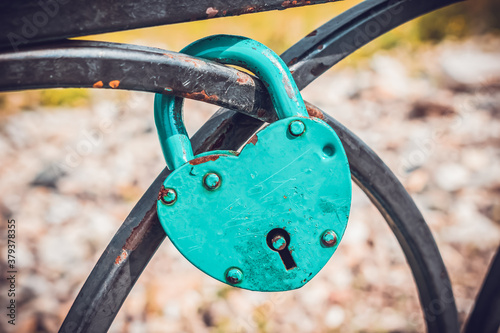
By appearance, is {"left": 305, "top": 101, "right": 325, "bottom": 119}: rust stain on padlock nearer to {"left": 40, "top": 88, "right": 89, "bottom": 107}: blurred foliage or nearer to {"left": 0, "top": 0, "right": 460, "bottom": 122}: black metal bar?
{"left": 0, "top": 0, "right": 460, "bottom": 122}: black metal bar


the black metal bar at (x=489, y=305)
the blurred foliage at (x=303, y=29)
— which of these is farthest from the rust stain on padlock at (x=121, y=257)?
the blurred foliage at (x=303, y=29)

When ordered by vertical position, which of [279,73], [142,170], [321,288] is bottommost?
[321,288]

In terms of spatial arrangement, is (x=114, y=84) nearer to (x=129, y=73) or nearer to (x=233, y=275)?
(x=129, y=73)

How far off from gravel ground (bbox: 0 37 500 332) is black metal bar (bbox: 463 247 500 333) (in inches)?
32.4

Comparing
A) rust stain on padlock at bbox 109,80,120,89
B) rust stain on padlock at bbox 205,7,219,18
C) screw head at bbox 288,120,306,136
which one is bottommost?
screw head at bbox 288,120,306,136

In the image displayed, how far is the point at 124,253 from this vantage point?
1.30ft

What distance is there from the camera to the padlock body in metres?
0.36

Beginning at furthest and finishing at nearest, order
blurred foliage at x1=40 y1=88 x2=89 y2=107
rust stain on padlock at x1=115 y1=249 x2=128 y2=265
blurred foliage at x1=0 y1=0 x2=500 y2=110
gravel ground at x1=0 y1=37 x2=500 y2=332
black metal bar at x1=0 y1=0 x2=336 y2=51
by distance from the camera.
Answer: blurred foliage at x1=0 y1=0 x2=500 y2=110, blurred foliage at x1=40 y1=88 x2=89 y2=107, gravel ground at x1=0 y1=37 x2=500 y2=332, rust stain on padlock at x1=115 y1=249 x2=128 y2=265, black metal bar at x1=0 y1=0 x2=336 y2=51

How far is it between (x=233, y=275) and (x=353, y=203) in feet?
5.23

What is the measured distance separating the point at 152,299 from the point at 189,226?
127 centimetres

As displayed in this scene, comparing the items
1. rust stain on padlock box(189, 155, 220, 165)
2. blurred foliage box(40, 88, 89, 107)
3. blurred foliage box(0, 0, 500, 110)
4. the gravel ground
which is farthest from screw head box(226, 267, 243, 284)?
blurred foliage box(0, 0, 500, 110)

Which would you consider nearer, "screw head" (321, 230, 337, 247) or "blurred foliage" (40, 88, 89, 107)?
"screw head" (321, 230, 337, 247)

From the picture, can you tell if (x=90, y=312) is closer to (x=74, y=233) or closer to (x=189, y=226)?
(x=189, y=226)

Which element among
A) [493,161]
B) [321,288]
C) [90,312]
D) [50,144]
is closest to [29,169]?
[50,144]
